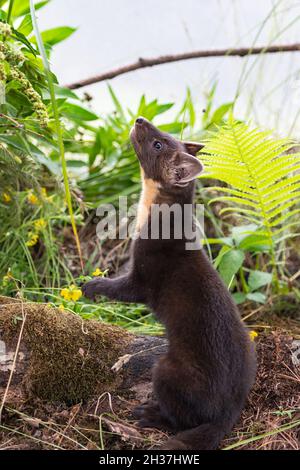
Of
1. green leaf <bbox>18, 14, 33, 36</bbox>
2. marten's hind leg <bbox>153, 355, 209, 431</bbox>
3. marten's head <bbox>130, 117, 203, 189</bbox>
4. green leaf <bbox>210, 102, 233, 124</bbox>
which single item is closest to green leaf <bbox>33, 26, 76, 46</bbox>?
green leaf <bbox>18, 14, 33, 36</bbox>

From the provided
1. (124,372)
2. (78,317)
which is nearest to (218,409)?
(124,372)

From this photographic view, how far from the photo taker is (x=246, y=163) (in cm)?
454

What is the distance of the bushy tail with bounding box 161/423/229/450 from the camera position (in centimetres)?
319

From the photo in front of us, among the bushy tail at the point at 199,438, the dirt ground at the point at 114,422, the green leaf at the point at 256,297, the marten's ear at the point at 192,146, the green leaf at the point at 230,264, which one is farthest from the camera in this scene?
the green leaf at the point at 256,297

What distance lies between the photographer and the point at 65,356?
12.0ft

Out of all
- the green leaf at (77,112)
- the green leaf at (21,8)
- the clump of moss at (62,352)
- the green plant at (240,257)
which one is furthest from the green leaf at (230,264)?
the green leaf at (21,8)

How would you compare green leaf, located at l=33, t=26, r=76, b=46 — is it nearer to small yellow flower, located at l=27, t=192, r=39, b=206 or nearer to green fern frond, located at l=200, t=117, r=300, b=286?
small yellow flower, located at l=27, t=192, r=39, b=206

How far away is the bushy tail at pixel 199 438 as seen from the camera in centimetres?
319

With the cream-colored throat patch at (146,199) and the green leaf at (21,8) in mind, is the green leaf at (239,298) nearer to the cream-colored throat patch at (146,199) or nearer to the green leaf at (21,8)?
the cream-colored throat patch at (146,199)

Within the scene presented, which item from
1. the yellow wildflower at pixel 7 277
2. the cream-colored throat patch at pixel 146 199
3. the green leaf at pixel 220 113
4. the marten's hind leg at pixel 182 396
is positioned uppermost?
the green leaf at pixel 220 113

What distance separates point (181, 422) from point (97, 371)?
61 centimetres

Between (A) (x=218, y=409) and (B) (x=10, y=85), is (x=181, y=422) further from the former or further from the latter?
(B) (x=10, y=85)

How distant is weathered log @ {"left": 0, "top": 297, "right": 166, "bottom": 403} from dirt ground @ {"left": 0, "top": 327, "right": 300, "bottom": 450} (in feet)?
0.25

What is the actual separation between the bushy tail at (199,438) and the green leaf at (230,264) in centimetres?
154
